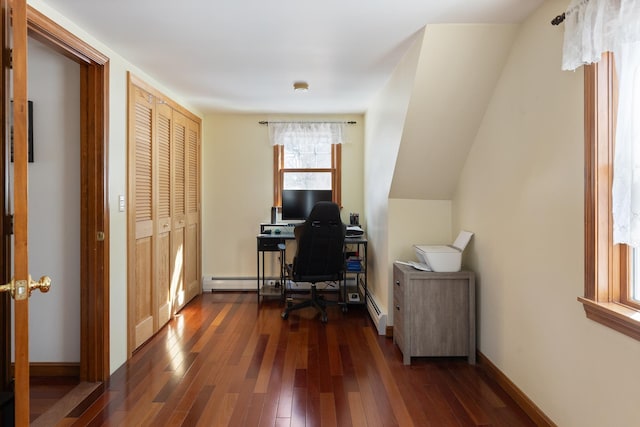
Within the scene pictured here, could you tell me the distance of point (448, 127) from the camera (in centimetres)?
271

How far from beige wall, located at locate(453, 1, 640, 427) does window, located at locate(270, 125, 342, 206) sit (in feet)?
7.55

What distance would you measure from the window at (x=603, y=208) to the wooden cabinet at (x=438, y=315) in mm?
Answer: 1119

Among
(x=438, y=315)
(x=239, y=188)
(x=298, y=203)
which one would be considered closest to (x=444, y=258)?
(x=438, y=315)

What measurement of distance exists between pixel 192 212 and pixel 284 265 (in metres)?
1.27

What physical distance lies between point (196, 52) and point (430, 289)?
93.9 inches

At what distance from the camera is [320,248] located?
3621 millimetres

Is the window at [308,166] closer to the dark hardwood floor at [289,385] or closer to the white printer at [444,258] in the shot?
the dark hardwood floor at [289,385]

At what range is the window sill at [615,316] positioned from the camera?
1.42 m

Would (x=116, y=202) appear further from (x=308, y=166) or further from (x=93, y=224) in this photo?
(x=308, y=166)

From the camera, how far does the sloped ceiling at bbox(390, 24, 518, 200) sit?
2.31 m

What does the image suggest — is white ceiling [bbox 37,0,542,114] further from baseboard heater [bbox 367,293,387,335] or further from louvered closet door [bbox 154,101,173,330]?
baseboard heater [bbox 367,293,387,335]

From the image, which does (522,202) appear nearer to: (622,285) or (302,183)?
(622,285)

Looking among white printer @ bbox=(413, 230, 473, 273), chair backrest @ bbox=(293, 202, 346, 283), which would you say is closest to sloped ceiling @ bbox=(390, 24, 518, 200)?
white printer @ bbox=(413, 230, 473, 273)

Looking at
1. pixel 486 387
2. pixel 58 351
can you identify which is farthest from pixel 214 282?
pixel 486 387
